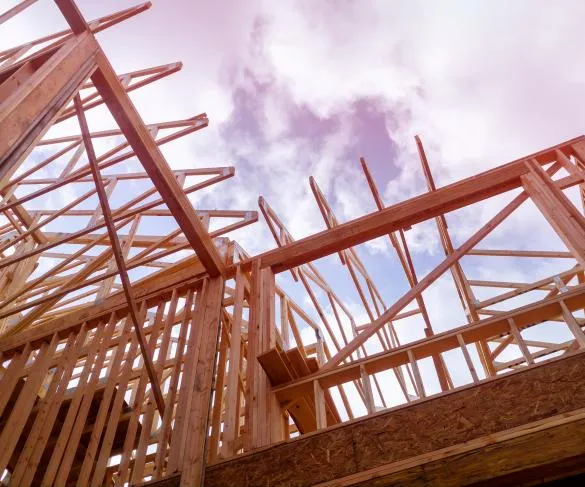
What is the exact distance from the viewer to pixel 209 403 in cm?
553

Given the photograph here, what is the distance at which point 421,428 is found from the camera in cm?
416

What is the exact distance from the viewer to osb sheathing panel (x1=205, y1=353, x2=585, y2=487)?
3.93 m

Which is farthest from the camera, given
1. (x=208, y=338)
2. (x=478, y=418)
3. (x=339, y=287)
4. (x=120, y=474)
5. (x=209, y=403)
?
(x=339, y=287)

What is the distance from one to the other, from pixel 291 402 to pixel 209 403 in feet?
2.79

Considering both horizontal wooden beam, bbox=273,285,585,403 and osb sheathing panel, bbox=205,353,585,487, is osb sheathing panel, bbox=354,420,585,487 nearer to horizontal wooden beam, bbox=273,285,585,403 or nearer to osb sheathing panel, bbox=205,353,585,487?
osb sheathing panel, bbox=205,353,585,487

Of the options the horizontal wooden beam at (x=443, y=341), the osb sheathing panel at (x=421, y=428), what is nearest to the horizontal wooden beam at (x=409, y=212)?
the horizontal wooden beam at (x=443, y=341)

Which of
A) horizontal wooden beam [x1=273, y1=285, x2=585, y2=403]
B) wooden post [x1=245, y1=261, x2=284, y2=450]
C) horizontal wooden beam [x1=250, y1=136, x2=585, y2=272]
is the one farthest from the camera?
horizontal wooden beam [x1=250, y1=136, x2=585, y2=272]

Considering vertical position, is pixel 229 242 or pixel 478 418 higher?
pixel 229 242

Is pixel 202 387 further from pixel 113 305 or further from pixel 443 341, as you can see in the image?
pixel 443 341

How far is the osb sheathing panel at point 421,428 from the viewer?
393 cm

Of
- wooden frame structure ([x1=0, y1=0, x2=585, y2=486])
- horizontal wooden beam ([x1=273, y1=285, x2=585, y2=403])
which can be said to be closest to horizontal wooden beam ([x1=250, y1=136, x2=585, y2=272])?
wooden frame structure ([x1=0, y1=0, x2=585, y2=486])

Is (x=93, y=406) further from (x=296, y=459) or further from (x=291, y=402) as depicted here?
(x=296, y=459)

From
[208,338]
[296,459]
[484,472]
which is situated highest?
[208,338]

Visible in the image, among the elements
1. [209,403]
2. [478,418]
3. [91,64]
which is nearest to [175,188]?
[91,64]
